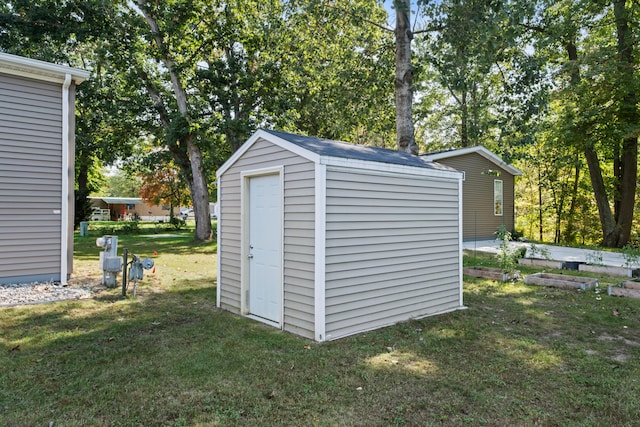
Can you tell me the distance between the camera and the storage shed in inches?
171

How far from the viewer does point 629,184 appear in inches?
568

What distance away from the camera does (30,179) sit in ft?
22.5

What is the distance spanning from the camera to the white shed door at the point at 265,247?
16.1 feet

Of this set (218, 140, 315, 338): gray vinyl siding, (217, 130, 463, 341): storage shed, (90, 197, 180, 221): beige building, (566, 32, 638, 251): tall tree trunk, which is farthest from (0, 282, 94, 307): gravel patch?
(90, 197, 180, 221): beige building

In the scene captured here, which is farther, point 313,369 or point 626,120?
point 626,120

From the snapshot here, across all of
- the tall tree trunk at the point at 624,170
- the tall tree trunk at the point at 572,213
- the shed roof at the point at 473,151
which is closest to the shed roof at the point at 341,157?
the shed roof at the point at 473,151

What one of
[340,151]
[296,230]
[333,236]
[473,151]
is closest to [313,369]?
[333,236]

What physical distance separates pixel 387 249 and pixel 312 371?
6.42ft

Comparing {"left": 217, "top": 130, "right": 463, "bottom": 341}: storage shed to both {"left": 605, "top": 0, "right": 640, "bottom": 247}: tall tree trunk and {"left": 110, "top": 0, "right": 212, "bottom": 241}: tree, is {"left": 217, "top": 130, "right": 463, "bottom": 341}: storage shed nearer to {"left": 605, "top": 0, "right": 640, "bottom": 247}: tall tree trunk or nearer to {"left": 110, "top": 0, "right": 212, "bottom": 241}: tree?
{"left": 110, "top": 0, "right": 212, "bottom": 241}: tree

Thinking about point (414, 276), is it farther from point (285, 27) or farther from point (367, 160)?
point (285, 27)

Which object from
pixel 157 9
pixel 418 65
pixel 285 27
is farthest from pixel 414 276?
pixel 157 9

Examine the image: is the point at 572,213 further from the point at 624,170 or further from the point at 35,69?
the point at 35,69

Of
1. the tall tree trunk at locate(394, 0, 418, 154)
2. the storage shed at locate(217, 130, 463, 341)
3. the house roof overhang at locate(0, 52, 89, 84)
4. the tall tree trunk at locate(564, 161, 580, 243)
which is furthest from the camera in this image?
the tall tree trunk at locate(564, 161, 580, 243)

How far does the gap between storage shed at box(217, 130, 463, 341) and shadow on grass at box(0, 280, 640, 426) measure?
1.01 feet
